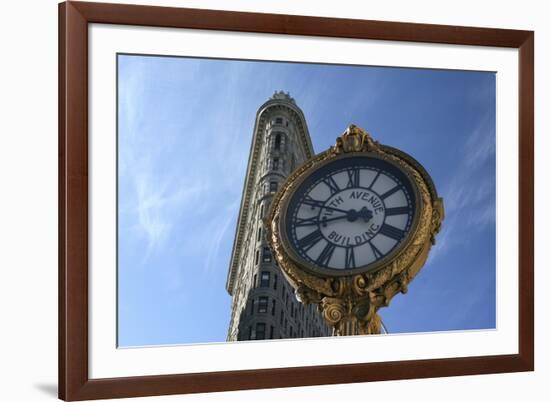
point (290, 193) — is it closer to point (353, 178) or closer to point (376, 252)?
point (353, 178)

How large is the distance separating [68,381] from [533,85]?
2046 millimetres

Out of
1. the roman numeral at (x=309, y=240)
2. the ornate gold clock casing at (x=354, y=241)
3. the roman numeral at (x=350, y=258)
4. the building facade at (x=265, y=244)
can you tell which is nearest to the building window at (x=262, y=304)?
the building facade at (x=265, y=244)

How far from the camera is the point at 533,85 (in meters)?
3.76

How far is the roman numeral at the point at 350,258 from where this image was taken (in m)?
3.57

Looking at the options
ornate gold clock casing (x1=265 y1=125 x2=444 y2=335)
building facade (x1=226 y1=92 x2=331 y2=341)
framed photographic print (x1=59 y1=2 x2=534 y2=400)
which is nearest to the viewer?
framed photographic print (x1=59 y1=2 x2=534 y2=400)

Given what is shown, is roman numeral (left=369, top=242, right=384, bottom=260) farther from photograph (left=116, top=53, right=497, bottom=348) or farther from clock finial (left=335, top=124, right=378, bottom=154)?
clock finial (left=335, top=124, right=378, bottom=154)

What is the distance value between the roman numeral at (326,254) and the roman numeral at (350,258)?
58mm

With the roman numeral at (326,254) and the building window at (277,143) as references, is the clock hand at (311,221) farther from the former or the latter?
the building window at (277,143)

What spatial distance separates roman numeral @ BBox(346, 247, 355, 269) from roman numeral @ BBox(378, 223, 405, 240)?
13cm

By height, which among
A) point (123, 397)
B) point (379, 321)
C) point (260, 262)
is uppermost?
point (260, 262)

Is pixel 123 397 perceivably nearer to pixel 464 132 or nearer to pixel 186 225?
pixel 186 225

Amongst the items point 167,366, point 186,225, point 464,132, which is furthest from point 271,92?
point 167,366

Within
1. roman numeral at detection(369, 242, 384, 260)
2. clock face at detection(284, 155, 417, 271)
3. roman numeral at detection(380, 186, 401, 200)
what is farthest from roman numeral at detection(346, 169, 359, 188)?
roman numeral at detection(369, 242, 384, 260)

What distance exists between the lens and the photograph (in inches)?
130
